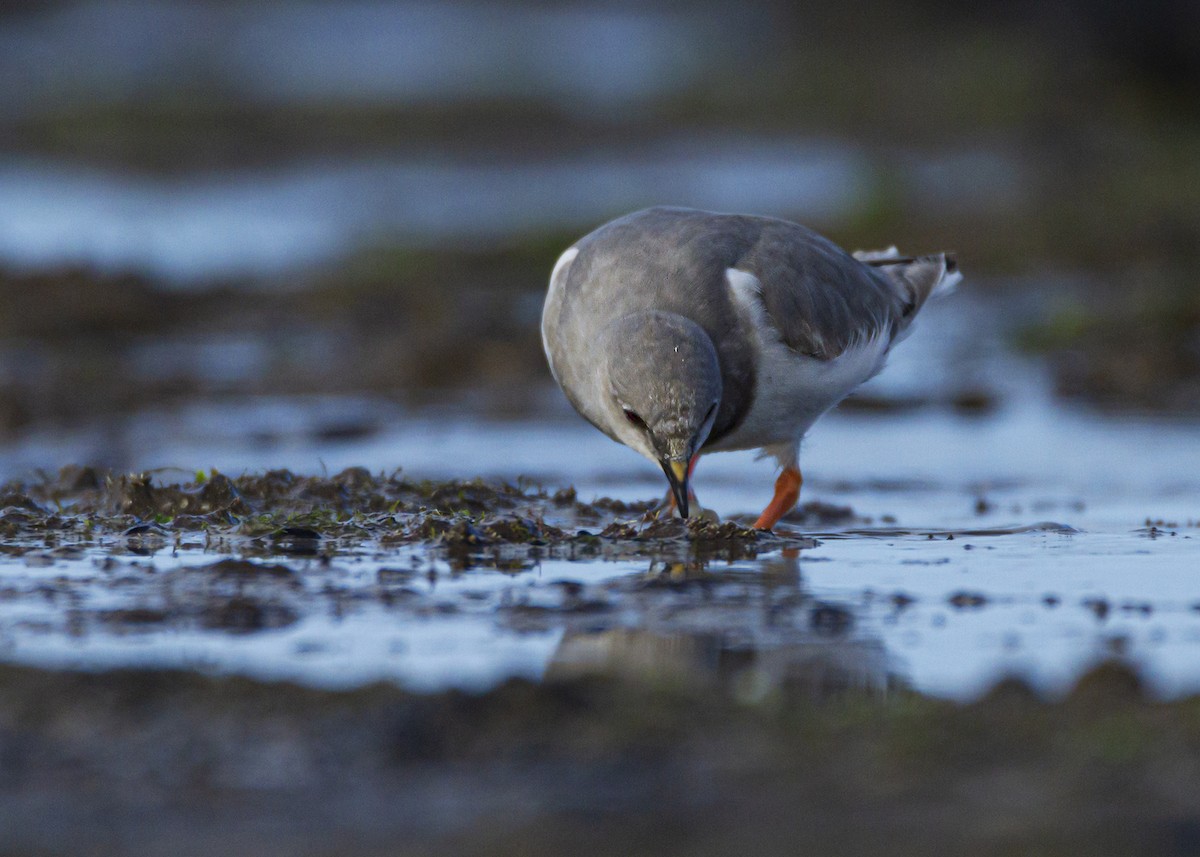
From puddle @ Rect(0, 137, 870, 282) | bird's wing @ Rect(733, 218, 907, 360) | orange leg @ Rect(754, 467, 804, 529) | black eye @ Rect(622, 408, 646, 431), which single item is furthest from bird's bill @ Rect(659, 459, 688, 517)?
puddle @ Rect(0, 137, 870, 282)

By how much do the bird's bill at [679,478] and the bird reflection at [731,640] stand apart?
394 mm

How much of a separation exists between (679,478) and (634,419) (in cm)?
25

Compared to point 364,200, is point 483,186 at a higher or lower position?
higher

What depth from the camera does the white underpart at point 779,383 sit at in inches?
248

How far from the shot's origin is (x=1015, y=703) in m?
4.18

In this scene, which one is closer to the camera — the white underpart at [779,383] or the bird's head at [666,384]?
the bird's head at [666,384]

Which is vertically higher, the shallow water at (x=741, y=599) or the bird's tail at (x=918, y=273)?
the bird's tail at (x=918, y=273)

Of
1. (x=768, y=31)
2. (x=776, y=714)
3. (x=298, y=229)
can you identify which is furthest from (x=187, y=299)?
(x=768, y=31)

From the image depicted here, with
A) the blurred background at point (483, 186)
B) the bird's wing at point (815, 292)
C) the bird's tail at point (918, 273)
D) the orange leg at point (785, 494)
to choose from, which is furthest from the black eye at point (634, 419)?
the blurred background at point (483, 186)

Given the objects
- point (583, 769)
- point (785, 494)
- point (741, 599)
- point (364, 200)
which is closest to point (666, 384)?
point (741, 599)

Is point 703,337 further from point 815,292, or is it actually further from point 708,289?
point 815,292

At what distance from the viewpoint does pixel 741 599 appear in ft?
17.4

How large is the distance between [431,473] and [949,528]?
2778 mm

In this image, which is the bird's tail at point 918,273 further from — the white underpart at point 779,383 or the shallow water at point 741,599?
the white underpart at point 779,383
